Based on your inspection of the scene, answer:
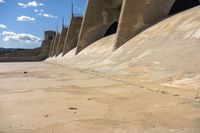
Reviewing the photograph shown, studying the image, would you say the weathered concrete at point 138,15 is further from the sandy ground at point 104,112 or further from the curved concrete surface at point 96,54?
the sandy ground at point 104,112

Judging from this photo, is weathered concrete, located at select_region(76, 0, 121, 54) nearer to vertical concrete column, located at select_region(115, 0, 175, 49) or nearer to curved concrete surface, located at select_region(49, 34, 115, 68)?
curved concrete surface, located at select_region(49, 34, 115, 68)

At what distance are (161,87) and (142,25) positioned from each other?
25.4 ft

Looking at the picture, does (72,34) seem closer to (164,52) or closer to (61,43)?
(61,43)

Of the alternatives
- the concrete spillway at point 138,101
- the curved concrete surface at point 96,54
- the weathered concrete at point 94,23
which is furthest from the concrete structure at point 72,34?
the concrete spillway at point 138,101

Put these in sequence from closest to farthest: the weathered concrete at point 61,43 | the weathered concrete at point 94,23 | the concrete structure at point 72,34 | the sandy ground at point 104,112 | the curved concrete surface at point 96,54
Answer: the sandy ground at point 104,112 < the curved concrete surface at point 96,54 < the weathered concrete at point 94,23 < the concrete structure at point 72,34 < the weathered concrete at point 61,43

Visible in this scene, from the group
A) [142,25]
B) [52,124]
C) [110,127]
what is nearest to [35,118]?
[52,124]

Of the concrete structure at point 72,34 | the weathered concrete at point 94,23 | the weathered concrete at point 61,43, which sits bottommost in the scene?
the weathered concrete at point 61,43

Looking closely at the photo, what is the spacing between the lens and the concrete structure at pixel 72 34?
3068cm

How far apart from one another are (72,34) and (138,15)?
1831 cm

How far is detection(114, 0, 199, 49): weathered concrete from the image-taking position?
13742 mm

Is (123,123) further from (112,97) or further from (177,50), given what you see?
(177,50)

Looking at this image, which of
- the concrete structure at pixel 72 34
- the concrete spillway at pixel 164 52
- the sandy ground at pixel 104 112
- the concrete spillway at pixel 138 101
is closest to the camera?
the sandy ground at pixel 104 112

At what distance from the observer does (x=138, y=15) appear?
13.8 m

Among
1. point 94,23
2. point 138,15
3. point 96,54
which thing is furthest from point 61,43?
point 138,15
